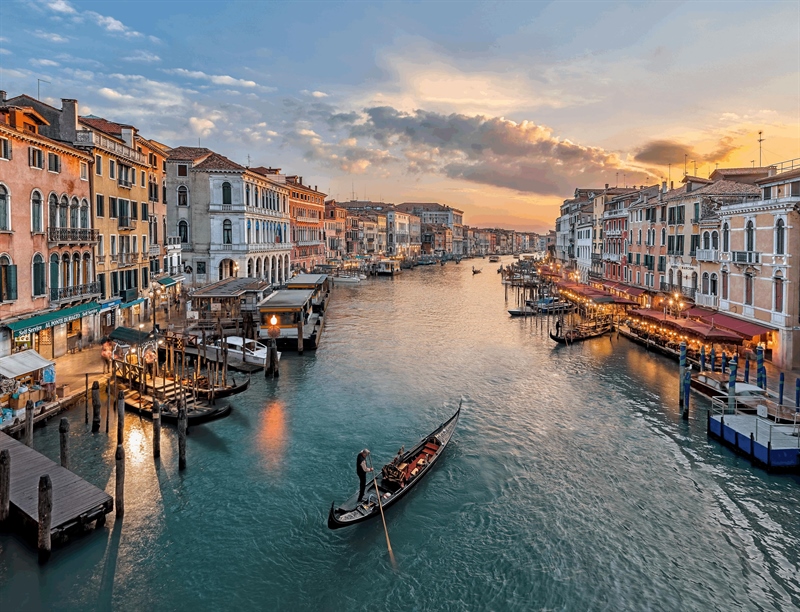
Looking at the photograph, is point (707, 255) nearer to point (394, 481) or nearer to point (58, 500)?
point (394, 481)

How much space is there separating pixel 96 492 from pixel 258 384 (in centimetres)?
1301

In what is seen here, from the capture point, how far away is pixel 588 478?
1627cm

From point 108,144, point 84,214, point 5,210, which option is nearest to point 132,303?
point 84,214

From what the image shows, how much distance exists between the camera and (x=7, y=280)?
67.2 feet

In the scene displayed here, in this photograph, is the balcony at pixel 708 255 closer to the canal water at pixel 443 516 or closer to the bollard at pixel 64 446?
the canal water at pixel 443 516

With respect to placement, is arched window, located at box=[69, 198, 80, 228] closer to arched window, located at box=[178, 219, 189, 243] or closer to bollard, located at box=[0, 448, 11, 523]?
bollard, located at box=[0, 448, 11, 523]

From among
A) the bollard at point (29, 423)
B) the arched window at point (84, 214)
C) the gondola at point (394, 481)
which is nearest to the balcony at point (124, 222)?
the arched window at point (84, 214)

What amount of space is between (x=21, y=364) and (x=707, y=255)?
107 ft

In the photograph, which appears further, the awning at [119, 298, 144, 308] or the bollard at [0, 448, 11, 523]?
the awning at [119, 298, 144, 308]

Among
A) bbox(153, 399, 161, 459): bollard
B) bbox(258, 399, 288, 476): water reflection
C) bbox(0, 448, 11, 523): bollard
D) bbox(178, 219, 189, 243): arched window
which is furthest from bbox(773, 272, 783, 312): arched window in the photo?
bbox(178, 219, 189, 243): arched window

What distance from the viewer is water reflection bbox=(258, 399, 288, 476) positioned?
1716 centimetres

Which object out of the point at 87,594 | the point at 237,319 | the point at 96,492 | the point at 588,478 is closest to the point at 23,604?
the point at 87,594

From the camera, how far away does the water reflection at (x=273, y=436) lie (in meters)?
17.2

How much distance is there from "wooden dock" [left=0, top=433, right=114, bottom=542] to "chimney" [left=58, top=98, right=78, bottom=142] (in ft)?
57.3
